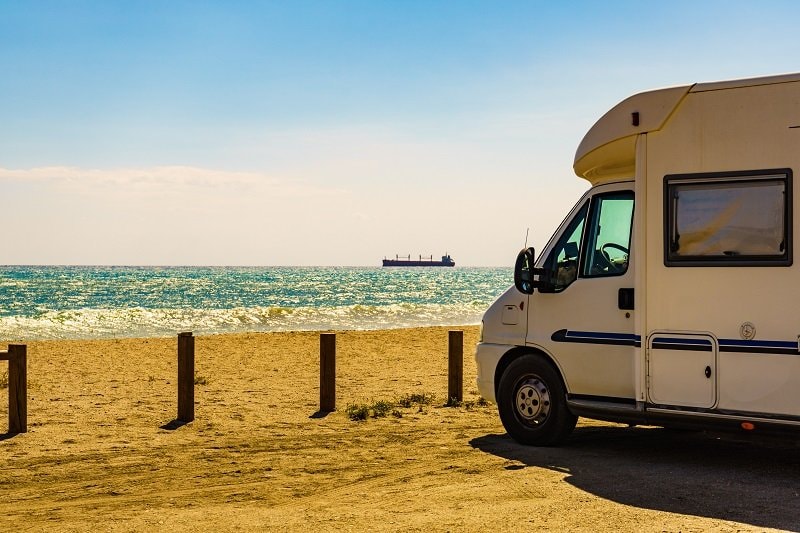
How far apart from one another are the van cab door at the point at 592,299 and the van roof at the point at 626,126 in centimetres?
22

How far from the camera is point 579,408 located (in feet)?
28.8

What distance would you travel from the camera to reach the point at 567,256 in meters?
9.05

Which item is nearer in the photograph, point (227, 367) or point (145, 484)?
point (145, 484)

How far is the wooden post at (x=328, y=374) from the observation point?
11.7m

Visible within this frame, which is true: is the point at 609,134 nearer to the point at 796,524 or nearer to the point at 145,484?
the point at 796,524

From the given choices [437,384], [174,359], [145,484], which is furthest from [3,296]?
[145,484]

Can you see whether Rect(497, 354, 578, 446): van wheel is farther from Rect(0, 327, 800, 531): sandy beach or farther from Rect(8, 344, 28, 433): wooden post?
Rect(8, 344, 28, 433): wooden post

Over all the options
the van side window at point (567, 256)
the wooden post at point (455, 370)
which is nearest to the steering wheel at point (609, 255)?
the van side window at point (567, 256)

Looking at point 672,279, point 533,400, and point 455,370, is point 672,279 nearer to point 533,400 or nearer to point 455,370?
point 533,400

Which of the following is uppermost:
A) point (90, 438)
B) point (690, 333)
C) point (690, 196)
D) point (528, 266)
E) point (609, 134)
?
point (609, 134)

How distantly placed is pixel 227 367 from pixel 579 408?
9.41 m

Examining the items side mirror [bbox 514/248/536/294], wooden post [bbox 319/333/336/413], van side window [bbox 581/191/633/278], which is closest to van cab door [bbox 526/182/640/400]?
van side window [bbox 581/191/633/278]

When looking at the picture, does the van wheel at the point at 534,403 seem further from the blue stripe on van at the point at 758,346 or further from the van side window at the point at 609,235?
the blue stripe on van at the point at 758,346

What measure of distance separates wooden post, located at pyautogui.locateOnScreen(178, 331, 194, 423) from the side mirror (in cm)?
414
